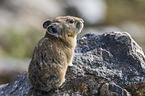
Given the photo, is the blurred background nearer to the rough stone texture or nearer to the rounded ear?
the rough stone texture

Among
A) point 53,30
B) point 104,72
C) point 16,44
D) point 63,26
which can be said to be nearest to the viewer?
point 53,30

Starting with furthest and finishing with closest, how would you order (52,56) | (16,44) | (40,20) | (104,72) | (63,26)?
(40,20), (16,44), (104,72), (63,26), (52,56)

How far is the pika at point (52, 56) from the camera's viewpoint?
5.22 meters

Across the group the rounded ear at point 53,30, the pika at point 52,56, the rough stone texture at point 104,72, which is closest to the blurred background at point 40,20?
the rough stone texture at point 104,72

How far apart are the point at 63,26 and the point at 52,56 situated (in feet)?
2.81

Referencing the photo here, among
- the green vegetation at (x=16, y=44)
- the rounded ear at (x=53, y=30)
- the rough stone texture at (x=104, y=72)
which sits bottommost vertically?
the rough stone texture at (x=104, y=72)

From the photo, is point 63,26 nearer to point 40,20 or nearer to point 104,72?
point 104,72

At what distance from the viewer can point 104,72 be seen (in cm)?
591

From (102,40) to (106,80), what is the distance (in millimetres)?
1436

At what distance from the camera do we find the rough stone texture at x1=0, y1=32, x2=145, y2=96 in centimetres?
568

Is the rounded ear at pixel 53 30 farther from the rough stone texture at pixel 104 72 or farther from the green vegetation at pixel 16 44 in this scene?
the green vegetation at pixel 16 44

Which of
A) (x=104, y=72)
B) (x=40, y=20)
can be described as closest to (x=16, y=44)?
(x=40, y=20)

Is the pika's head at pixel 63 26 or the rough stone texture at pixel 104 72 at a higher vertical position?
the pika's head at pixel 63 26

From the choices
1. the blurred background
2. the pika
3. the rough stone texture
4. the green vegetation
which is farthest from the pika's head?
the green vegetation
